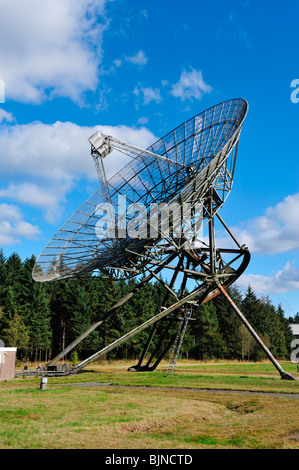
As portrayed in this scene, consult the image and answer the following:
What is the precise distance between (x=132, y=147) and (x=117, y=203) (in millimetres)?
4360

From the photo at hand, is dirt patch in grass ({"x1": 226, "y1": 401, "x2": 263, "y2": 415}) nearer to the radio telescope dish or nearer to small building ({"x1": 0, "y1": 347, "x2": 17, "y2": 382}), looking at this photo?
the radio telescope dish

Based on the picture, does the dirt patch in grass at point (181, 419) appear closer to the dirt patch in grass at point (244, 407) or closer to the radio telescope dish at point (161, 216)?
the dirt patch in grass at point (244, 407)

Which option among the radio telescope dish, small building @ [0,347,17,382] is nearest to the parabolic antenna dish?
the radio telescope dish

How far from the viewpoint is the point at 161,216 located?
2748 cm

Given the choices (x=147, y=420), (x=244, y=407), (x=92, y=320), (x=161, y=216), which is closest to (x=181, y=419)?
(x=147, y=420)

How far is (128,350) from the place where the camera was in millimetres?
77438

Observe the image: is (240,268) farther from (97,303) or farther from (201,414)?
(97,303)

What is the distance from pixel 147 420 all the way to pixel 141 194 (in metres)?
20.7

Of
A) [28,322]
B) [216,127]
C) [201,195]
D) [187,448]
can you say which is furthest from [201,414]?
[28,322]

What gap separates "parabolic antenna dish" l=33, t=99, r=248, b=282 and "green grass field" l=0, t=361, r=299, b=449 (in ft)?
32.6

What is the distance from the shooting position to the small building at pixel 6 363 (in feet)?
103

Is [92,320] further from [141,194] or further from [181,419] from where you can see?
[181,419]

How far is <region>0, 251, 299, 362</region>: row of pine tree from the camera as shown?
2527 inches

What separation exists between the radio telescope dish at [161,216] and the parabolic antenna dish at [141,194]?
2.7 inches
